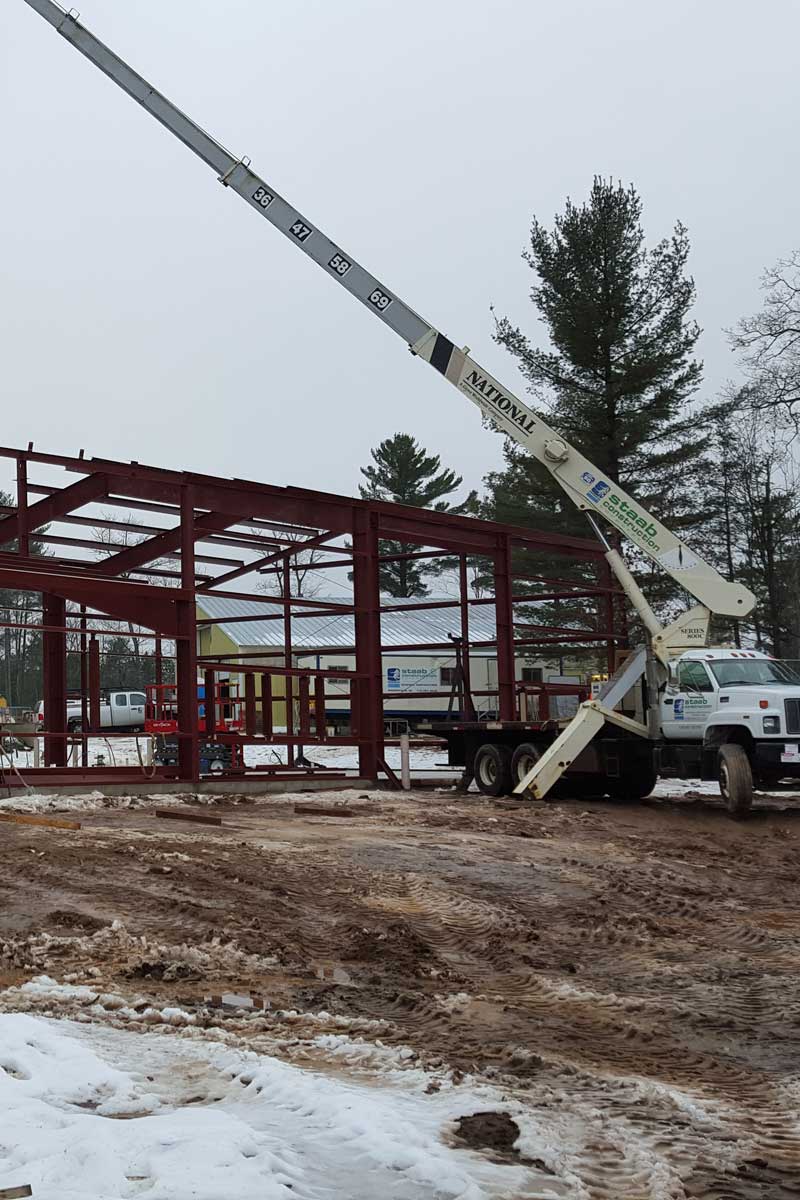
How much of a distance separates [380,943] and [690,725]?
1215cm

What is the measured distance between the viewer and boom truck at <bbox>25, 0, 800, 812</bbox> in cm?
1844

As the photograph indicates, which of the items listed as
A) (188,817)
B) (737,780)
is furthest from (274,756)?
(188,817)

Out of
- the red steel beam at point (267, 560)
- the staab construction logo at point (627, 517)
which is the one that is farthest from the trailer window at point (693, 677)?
the red steel beam at point (267, 560)

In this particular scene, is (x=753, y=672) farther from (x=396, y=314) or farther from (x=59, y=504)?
(x=59, y=504)

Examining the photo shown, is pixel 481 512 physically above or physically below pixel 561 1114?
above

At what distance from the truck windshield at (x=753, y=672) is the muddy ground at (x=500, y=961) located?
18.1 feet

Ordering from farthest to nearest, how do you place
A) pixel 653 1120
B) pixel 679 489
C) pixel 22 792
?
pixel 679 489, pixel 22 792, pixel 653 1120

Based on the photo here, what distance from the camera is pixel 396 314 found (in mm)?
20297

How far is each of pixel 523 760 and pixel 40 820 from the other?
932cm

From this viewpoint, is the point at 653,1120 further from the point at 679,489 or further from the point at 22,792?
the point at 679,489

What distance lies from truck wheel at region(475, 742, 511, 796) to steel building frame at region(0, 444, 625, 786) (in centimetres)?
176

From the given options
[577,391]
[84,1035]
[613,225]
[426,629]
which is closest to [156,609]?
[84,1035]

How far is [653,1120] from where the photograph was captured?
4879 millimetres

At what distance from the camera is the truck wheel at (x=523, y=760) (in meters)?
20.4
